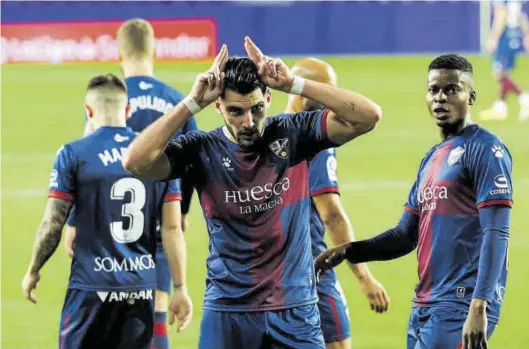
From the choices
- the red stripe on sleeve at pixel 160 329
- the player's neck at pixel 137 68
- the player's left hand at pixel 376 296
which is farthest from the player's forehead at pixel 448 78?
the red stripe on sleeve at pixel 160 329

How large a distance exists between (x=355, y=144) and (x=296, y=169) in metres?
15.4

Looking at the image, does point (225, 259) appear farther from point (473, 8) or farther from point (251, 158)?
point (473, 8)

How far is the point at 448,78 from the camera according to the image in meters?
5.99

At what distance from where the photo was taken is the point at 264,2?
90.4 ft

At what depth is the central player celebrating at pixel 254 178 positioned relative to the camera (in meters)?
5.40

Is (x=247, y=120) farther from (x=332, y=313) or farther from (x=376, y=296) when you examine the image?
(x=332, y=313)

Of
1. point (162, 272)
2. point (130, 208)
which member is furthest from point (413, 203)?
point (162, 272)

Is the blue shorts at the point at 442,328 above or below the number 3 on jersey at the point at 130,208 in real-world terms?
below

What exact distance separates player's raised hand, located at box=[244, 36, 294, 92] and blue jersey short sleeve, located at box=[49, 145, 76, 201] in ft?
5.31

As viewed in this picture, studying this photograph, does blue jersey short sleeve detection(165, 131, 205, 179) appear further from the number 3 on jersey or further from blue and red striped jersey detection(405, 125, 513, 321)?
blue and red striped jersey detection(405, 125, 513, 321)

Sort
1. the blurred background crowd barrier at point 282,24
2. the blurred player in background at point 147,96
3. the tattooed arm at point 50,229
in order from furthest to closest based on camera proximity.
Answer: the blurred background crowd barrier at point 282,24 → the blurred player in background at point 147,96 → the tattooed arm at point 50,229

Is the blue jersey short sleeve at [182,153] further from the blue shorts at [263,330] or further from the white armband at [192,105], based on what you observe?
the blue shorts at [263,330]

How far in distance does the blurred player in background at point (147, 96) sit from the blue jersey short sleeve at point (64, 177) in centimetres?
144

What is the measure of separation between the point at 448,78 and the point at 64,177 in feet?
6.93
